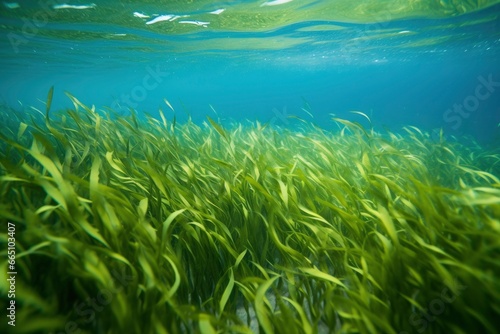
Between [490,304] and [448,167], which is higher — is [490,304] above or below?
above

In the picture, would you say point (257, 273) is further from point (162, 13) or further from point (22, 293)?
point (162, 13)

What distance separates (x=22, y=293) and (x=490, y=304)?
2.54m

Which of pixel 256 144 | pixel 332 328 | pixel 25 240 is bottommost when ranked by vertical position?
pixel 256 144

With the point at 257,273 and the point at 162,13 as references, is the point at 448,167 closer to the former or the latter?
the point at 257,273

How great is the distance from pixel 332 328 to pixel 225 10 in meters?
12.6

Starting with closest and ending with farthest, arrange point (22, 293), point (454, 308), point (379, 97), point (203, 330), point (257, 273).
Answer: point (22, 293) → point (203, 330) → point (454, 308) → point (257, 273) → point (379, 97)

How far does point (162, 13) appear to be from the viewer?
11.1 metres

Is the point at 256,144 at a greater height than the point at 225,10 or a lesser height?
lesser

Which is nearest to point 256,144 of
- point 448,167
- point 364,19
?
point 448,167

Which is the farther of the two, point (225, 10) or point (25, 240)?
point (225, 10)

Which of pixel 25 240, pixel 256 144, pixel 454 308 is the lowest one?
pixel 256 144

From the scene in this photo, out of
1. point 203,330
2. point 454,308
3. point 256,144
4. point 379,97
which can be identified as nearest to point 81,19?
point 256,144

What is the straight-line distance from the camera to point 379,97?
13838cm

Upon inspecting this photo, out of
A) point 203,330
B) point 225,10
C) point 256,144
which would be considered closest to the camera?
point 203,330
